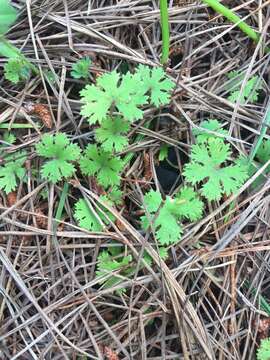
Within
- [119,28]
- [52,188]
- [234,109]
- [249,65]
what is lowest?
[52,188]

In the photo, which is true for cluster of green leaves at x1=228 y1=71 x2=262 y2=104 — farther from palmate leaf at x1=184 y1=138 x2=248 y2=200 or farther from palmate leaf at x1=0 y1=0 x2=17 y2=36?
palmate leaf at x1=0 y1=0 x2=17 y2=36

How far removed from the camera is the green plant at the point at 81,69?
1.91 m

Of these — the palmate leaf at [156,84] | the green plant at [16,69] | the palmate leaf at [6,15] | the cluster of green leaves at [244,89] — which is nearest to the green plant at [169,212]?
the palmate leaf at [156,84]

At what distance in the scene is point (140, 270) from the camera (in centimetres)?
180

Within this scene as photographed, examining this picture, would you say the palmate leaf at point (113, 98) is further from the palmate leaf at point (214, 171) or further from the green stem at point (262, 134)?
the green stem at point (262, 134)

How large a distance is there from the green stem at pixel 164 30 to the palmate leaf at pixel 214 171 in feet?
1.13

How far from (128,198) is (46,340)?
553mm

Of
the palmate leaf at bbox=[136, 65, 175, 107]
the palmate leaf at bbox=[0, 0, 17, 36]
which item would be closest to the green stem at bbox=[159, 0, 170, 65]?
the palmate leaf at bbox=[136, 65, 175, 107]

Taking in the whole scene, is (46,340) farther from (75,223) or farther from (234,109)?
(234,109)

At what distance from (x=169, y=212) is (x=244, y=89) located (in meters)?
0.56

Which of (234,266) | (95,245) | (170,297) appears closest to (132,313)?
(170,297)

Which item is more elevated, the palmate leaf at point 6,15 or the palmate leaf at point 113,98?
the palmate leaf at point 6,15

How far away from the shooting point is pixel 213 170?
71.7 inches

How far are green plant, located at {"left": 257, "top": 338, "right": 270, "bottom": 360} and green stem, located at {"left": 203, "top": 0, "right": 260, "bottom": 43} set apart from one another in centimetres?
110
